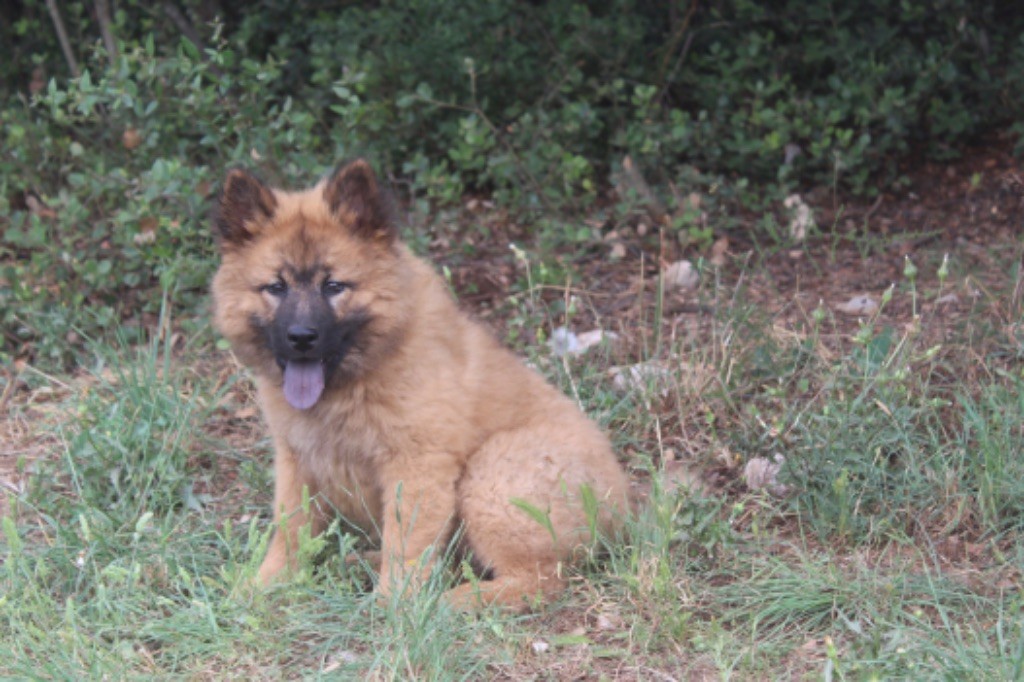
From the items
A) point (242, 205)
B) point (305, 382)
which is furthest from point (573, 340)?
point (242, 205)

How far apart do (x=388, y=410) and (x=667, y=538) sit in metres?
1.06

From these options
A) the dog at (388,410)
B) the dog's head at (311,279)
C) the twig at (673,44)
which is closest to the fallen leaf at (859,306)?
the dog at (388,410)

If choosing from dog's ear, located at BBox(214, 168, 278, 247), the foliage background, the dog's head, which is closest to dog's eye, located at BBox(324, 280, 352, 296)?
the dog's head

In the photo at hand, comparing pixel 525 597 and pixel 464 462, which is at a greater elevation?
pixel 464 462

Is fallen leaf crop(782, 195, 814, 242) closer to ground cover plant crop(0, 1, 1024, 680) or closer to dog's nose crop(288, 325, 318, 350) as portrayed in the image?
ground cover plant crop(0, 1, 1024, 680)

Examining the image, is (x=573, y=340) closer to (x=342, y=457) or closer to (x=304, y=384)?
(x=342, y=457)

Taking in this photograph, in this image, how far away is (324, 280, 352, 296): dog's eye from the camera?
4.27 meters

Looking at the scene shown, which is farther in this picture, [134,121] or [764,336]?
[134,121]

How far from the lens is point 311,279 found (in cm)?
426

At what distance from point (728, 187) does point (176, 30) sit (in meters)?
3.95

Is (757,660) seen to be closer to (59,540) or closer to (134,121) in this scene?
(59,540)

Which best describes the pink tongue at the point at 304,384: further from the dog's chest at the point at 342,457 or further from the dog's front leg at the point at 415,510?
the dog's front leg at the point at 415,510

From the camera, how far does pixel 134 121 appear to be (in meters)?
7.02

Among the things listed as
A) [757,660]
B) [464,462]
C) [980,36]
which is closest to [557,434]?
[464,462]
